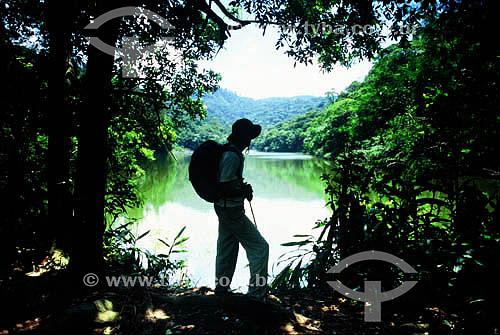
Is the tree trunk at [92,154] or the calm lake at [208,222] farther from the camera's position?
the calm lake at [208,222]

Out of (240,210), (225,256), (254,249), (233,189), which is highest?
(233,189)

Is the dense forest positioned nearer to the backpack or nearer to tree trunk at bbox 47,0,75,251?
tree trunk at bbox 47,0,75,251

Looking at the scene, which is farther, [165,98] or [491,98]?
[165,98]

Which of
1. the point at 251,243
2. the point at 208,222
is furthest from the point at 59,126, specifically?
the point at 208,222

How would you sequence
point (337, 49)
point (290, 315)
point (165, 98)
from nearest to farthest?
point (290, 315) → point (337, 49) → point (165, 98)

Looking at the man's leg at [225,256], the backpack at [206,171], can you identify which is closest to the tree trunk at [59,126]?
the backpack at [206,171]

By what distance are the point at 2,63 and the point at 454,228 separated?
5380 millimetres

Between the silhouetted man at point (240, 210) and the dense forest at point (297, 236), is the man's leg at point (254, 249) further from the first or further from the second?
the dense forest at point (297, 236)

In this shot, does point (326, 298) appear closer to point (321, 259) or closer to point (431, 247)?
point (321, 259)

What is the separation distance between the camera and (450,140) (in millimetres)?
2848

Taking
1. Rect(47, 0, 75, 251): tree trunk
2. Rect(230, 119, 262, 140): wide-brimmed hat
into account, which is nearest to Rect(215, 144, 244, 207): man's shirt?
Rect(230, 119, 262, 140): wide-brimmed hat

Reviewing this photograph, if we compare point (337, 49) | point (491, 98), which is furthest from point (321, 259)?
point (337, 49)

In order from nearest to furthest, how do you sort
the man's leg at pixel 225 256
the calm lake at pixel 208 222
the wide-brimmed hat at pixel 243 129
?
the wide-brimmed hat at pixel 243 129, the man's leg at pixel 225 256, the calm lake at pixel 208 222

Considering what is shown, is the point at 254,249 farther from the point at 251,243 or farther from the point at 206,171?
the point at 206,171
